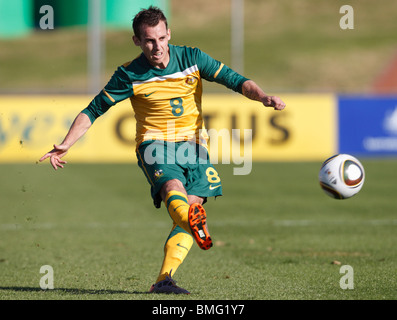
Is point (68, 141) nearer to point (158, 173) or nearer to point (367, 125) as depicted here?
point (158, 173)

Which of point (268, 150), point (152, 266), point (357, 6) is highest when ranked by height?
point (357, 6)

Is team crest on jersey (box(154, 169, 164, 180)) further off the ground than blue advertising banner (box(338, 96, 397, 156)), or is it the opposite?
blue advertising banner (box(338, 96, 397, 156))

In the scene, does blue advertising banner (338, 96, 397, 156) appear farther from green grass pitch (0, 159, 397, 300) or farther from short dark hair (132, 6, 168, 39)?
short dark hair (132, 6, 168, 39)

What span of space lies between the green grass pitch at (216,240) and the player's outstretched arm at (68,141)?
104 centimetres

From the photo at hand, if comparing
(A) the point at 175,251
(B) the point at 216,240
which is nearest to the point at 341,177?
(A) the point at 175,251

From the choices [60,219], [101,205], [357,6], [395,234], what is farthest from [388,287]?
[357,6]

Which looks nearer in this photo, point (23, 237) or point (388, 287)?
point (388, 287)

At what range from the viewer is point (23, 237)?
973 cm

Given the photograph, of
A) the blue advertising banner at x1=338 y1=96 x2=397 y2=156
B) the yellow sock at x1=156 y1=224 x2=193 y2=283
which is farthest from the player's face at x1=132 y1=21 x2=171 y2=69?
the blue advertising banner at x1=338 y1=96 x2=397 y2=156

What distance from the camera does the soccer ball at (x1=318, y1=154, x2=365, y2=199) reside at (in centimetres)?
672

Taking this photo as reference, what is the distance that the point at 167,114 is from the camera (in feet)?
20.4

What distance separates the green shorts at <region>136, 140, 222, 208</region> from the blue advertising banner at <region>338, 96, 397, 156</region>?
14104mm

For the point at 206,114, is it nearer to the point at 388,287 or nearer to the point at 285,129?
the point at 285,129
